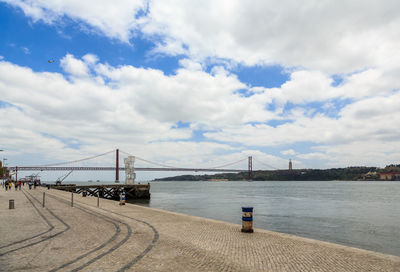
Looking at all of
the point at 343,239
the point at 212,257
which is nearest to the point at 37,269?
the point at 212,257

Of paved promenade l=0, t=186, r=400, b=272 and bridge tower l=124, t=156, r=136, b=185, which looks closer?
paved promenade l=0, t=186, r=400, b=272

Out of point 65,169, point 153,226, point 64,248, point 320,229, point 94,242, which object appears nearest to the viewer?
point 64,248

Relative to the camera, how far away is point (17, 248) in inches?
362

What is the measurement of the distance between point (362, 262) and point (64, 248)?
9056 millimetres

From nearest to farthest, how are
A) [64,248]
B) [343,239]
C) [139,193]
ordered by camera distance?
[64,248] → [343,239] → [139,193]

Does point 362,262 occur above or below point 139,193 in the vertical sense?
above

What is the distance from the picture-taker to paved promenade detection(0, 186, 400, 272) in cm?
752

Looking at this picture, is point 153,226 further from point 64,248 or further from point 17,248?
point 17,248

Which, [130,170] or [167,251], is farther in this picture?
[130,170]

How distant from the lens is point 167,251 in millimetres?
8891

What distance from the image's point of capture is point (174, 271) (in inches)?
277

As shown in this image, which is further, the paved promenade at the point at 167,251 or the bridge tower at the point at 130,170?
the bridge tower at the point at 130,170

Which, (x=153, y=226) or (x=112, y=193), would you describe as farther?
(x=112, y=193)

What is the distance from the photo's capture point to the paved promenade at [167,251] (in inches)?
296
